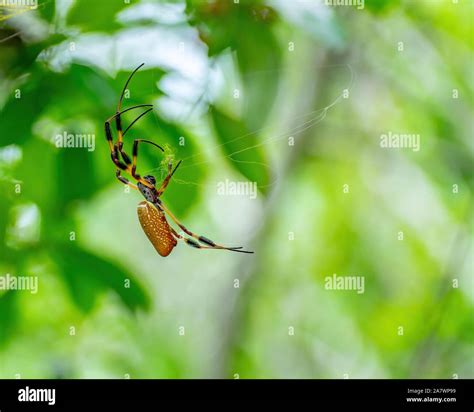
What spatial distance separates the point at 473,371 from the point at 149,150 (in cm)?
71

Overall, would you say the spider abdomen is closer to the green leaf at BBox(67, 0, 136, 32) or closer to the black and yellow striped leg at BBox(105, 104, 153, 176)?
the black and yellow striped leg at BBox(105, 104, 153, 176)

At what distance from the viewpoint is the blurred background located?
0.78m

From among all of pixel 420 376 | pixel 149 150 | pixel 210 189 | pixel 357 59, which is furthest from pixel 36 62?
pixel 420 376

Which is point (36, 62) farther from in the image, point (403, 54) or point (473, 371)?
point (473, 371)

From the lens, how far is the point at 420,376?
45.2 inches

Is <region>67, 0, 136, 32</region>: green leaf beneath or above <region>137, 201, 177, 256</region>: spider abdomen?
above

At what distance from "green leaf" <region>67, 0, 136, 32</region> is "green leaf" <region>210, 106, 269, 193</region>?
17 centimetres

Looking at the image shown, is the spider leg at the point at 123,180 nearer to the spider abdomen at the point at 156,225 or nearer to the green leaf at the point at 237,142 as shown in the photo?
the spider abdomen at the point at 156,225

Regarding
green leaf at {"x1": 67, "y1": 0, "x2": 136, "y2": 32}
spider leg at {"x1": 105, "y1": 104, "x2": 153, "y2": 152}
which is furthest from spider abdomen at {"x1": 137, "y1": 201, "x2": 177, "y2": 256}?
green leaf at {"x1": 67, "y1": 0, "x2": 136, "y2": 32}

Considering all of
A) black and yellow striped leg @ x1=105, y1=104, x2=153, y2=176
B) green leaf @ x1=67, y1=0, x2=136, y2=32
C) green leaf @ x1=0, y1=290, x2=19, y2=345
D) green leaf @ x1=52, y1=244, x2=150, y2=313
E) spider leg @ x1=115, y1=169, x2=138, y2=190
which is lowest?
green leaf @ x1=0, y1=290, x2=19, y2=345

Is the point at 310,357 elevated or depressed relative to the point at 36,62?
depressed

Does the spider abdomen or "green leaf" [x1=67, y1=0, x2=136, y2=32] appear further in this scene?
the spider abdomen

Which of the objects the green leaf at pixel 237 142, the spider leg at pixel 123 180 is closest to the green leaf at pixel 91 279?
the spider leg at pixel 123 180
